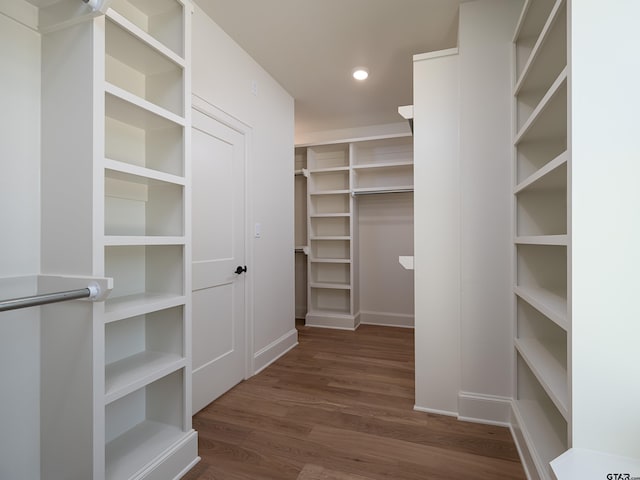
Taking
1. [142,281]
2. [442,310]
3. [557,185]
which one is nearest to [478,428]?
[442,310]

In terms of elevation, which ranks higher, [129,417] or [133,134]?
[133,134]

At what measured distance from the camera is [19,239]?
1256 mm

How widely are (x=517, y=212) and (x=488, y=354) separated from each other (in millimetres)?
884

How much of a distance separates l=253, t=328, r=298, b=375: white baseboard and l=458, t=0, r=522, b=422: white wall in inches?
64.4

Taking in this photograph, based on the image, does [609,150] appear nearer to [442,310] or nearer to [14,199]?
[442,310]

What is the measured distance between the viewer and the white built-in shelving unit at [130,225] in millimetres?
1207

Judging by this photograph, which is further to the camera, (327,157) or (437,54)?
(327,157)

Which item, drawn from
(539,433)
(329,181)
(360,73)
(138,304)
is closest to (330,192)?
(329,181)

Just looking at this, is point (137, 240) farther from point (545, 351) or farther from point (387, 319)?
point (387, 319)

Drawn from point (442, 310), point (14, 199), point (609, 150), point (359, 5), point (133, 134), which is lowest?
point (442, 310)

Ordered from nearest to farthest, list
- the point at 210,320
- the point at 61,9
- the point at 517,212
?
the point at 61,9 → the point at 517,212 → the point at 210,320

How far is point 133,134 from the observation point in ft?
5.55

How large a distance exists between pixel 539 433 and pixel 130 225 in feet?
7.49

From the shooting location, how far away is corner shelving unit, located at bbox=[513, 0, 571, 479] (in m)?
1.47
